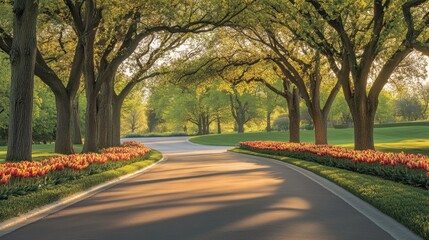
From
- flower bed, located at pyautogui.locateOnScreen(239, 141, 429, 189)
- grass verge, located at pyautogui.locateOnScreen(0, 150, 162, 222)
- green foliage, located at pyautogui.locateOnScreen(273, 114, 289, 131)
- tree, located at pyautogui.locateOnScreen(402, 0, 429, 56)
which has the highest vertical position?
tree, located at pyautogui.locateOnScreen(402, 0, 429, 56)

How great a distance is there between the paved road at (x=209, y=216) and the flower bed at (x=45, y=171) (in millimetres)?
1273

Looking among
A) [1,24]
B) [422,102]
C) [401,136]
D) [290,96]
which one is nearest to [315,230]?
[1,24]

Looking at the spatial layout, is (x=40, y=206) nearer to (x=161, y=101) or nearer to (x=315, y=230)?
(x=315, y=230)

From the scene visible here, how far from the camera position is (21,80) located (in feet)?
47.1

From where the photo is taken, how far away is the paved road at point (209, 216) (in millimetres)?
6383

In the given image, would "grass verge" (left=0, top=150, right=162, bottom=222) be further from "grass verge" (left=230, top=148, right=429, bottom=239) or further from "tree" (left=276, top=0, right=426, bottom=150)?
"tree" (left=276, top=0, right=426, bottom=150)

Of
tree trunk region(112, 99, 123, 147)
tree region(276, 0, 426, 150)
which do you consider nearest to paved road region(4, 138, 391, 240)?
tree region(276, 0, 426, 150)

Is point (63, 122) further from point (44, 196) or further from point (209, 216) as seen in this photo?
point (209, 216)

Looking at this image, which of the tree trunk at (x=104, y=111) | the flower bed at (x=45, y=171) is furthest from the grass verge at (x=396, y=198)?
the tree trunk at (x=104, y=111)

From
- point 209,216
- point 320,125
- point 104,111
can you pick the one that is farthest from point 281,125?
point 209,216

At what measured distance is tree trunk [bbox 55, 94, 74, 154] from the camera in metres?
22.7

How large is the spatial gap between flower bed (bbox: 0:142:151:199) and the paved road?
127 centimetres

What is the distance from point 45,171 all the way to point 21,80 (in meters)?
4.65

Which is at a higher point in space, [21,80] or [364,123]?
[21,80]
